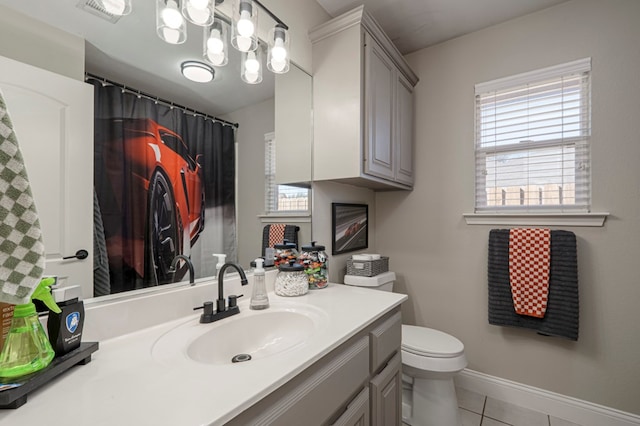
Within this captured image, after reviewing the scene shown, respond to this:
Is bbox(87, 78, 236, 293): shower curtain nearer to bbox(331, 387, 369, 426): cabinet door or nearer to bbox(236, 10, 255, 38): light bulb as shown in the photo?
bbox(236, 10, 255, 38): light bulb

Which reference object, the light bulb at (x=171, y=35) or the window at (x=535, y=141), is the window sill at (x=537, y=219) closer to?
the window at (x=535, y=141)

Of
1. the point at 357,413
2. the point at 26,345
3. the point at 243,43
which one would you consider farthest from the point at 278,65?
the point at 357,413

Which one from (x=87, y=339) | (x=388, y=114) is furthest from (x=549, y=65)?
(x=87, y=339)

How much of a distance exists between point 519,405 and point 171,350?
2.20 metres

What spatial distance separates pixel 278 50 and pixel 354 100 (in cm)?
47

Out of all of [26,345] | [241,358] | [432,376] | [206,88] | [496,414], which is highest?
[206,88]

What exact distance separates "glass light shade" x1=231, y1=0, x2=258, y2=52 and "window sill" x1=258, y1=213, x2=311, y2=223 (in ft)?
2.62

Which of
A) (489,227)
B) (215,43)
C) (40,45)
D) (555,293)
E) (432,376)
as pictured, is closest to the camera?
(40,45)

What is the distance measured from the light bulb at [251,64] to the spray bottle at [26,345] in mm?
1184

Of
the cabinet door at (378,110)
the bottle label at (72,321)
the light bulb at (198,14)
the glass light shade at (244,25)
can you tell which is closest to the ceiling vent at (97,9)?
the light bulb at (198,14)

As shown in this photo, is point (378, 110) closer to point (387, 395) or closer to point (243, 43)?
point (243, 43)

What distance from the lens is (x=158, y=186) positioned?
1091mm

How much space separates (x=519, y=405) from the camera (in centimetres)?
190

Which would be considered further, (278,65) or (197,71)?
(278,65)
